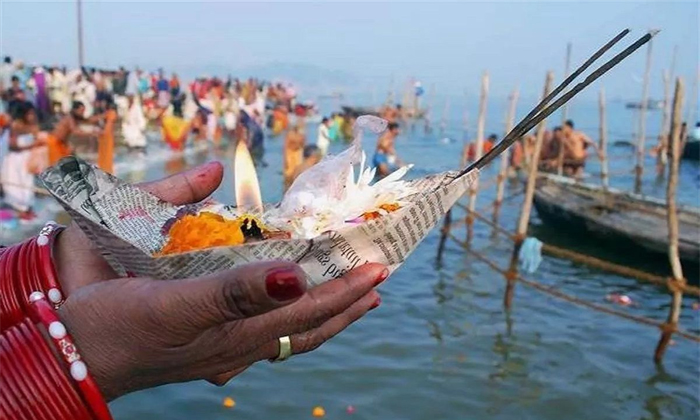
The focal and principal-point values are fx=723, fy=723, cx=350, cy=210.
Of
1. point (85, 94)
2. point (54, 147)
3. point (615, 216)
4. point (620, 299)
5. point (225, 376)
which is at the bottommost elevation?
point (620, 299)

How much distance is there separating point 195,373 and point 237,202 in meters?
0.50

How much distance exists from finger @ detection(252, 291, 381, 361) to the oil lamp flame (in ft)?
1.03

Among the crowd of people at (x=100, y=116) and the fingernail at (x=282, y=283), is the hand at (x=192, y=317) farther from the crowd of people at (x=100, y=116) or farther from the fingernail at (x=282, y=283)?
the crowd of people at (x=100, y=116)

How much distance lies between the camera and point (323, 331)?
5.29ft

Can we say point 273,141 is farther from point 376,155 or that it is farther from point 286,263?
point 286,263

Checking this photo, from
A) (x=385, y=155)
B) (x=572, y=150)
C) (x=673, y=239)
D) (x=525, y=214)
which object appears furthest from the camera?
(x=572, y=150)

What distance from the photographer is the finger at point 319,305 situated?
1281 millimetres

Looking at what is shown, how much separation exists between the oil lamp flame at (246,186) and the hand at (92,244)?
0.21ft

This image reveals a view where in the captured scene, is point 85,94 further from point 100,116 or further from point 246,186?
point 246,186

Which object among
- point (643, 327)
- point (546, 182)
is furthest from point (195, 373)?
point (546, 182)

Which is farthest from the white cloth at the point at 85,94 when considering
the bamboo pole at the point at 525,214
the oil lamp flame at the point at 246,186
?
the oil lamp flame at the point at 246,186

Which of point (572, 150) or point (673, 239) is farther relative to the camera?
point (572, 150)

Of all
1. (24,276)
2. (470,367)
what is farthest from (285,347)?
(470,367)

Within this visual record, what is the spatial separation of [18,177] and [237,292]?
34.6 feet
